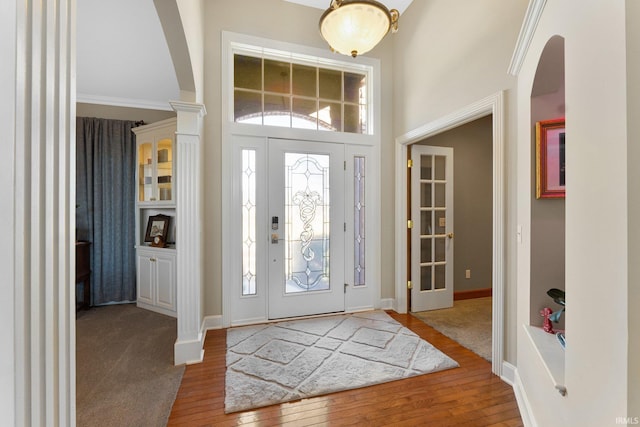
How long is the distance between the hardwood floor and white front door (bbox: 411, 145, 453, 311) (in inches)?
52.8

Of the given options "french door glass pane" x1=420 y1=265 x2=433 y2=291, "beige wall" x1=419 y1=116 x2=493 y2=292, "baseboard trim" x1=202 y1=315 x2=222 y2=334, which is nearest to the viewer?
"baseboard trim" x1=202 y1=315 x2=222 y2=334

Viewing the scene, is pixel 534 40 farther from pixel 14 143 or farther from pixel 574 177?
pixel 14 143

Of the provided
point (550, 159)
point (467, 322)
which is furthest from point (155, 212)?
point (550, 159)

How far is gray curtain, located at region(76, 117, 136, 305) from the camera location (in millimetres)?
3750

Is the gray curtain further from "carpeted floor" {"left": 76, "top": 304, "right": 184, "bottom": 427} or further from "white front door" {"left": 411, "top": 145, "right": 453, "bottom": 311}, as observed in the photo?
"white front door" {"left": 411, "top": 145, "right": 453, "bottom": 311}

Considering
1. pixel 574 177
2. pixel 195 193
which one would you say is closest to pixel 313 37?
pixel 195 193

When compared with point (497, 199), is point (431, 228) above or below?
below

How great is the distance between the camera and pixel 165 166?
3670 mm

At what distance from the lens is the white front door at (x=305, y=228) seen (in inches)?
124

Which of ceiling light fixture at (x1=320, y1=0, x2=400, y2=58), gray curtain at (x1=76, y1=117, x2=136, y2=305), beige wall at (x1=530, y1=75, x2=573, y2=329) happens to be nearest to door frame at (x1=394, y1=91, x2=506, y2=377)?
beige wall at (x1=530, y1=75, x2=573, y2=329)

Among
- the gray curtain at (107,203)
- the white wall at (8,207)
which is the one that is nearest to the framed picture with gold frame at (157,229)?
the gray curtain at (107,203)

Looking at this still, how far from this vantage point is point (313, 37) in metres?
3.26

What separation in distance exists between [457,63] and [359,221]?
1877 mm

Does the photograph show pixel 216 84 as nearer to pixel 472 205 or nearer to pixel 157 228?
pixel 157 228
